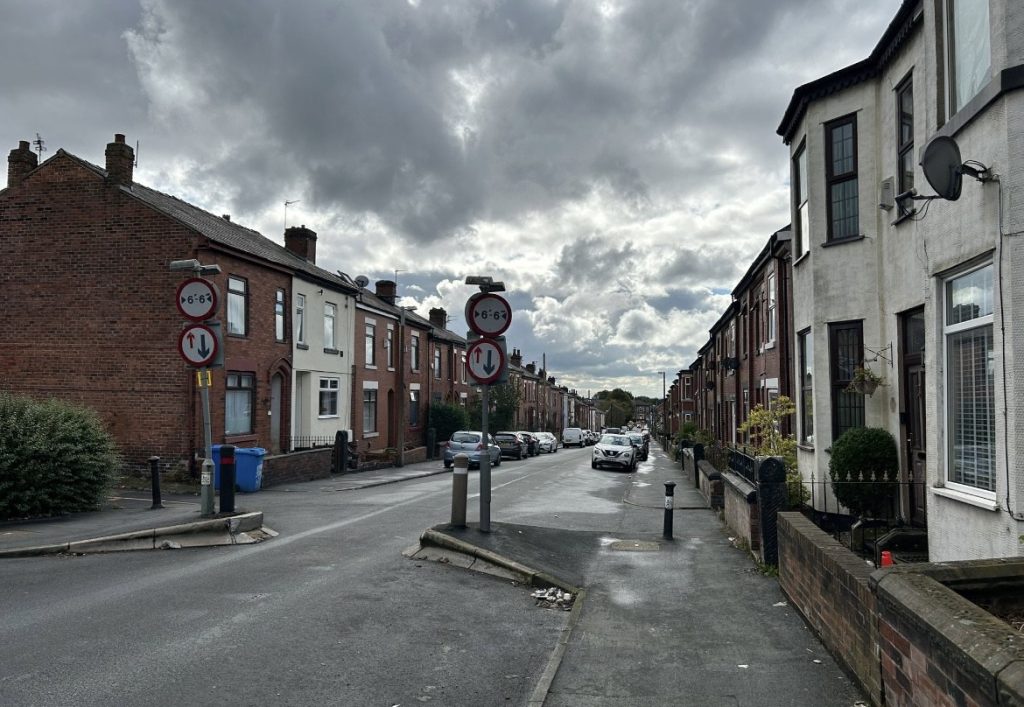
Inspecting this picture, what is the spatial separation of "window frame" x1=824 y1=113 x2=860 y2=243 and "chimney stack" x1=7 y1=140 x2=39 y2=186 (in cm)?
2026

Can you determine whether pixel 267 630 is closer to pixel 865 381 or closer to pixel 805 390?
pixel 865 381

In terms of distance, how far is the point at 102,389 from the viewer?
19875mm

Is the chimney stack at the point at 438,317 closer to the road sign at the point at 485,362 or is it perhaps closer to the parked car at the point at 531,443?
the parked car at the point at 531,443

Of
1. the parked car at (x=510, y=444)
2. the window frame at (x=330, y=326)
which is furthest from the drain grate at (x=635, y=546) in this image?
the parked car at (x=510, y=444)

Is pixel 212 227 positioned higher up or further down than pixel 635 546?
higher up

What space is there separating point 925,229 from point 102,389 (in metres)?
19.3

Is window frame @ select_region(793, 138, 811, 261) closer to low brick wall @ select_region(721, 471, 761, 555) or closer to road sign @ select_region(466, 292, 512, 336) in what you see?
low brick wall @ select_region(721, 471, 761, 555)

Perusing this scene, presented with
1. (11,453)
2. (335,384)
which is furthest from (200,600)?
(335,384)

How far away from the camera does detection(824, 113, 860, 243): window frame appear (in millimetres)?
11492

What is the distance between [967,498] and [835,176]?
6394mm

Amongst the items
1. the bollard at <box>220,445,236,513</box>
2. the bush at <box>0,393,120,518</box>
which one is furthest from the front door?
the bush at <box>0,393,120,518</box>

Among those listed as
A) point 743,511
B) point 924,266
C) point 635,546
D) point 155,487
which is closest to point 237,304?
point 155,487

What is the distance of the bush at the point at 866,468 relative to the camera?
10141 millimetres

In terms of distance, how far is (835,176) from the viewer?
1184 cm
